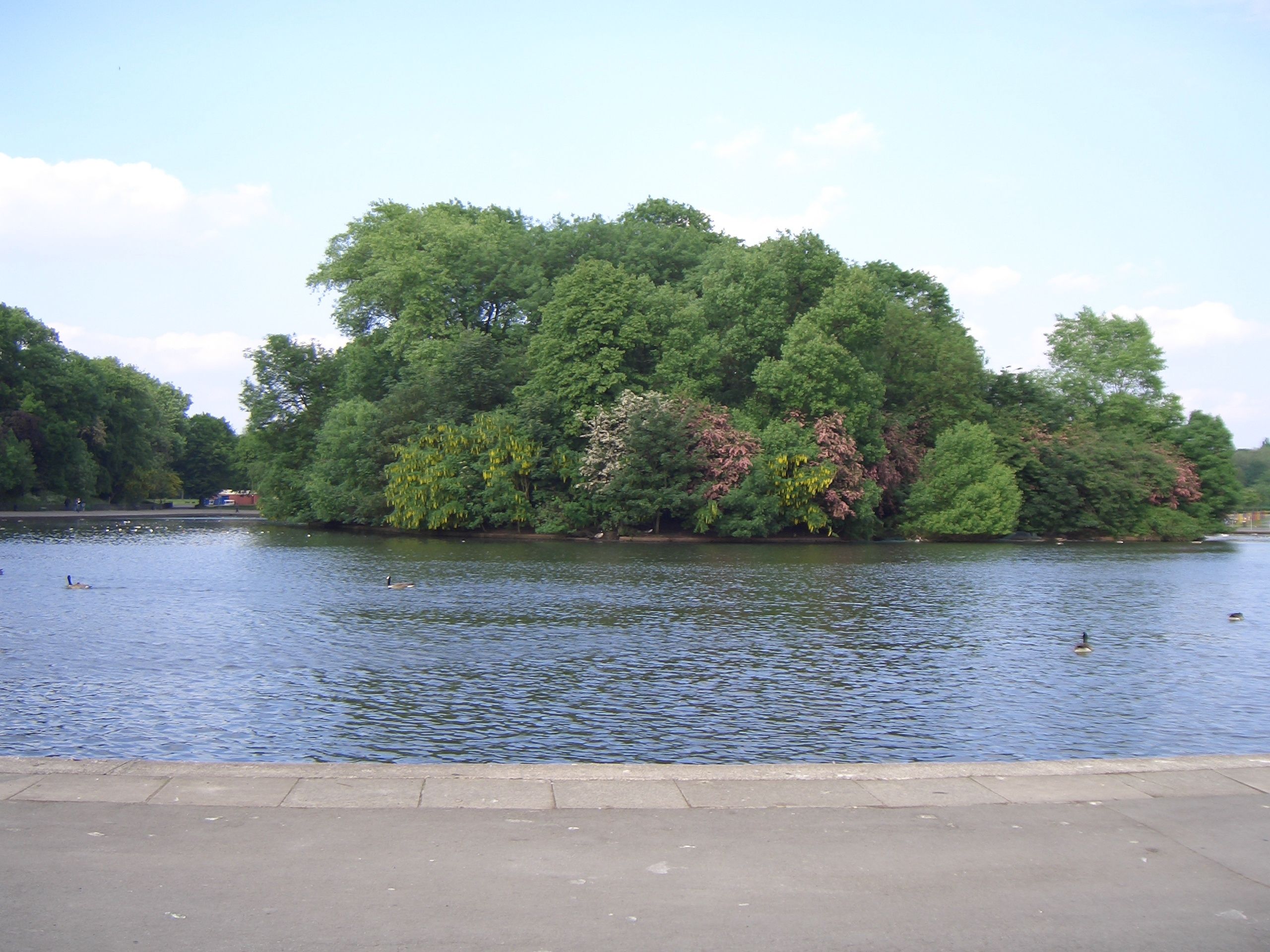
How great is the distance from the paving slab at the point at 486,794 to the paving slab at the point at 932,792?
2.65 metres

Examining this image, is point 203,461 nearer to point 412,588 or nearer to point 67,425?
point 67,425

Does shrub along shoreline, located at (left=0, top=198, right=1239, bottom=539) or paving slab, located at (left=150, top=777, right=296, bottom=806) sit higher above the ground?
shrub along shoreline, located at (left=0, top=198, right=1239, bottom=539)

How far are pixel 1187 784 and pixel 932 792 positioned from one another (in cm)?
219

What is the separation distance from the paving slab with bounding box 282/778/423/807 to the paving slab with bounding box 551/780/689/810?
1.14 metres

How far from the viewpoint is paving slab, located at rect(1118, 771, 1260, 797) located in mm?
8461

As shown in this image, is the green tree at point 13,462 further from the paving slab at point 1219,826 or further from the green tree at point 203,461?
the paving slab at point 1219,826

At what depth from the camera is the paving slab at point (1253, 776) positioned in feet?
28.5

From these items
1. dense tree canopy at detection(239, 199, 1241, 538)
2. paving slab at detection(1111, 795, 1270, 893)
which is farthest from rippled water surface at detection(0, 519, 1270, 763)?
dense tree canopy at detection(239, 199, 1241, 538)

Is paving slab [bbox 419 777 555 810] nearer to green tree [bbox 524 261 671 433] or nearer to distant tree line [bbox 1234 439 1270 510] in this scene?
green tree [bbox 524 261 671 433]

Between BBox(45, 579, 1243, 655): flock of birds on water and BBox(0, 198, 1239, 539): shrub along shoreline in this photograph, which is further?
BBox(0, 198, 1239, 539): shrub along shoreline

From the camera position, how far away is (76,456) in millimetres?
94625

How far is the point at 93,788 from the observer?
321 inches

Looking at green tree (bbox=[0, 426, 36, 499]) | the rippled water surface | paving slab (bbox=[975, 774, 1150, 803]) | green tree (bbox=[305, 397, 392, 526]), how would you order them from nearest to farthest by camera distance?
paving slab (bbox=[975, 774, 1150, 803]), the rippled water surface, green tree (bbox=[305, 397, 392, 526]), green tree (bbox=[0, 426, 36, 499])

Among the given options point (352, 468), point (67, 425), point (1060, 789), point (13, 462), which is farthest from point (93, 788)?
point (67, 425)
